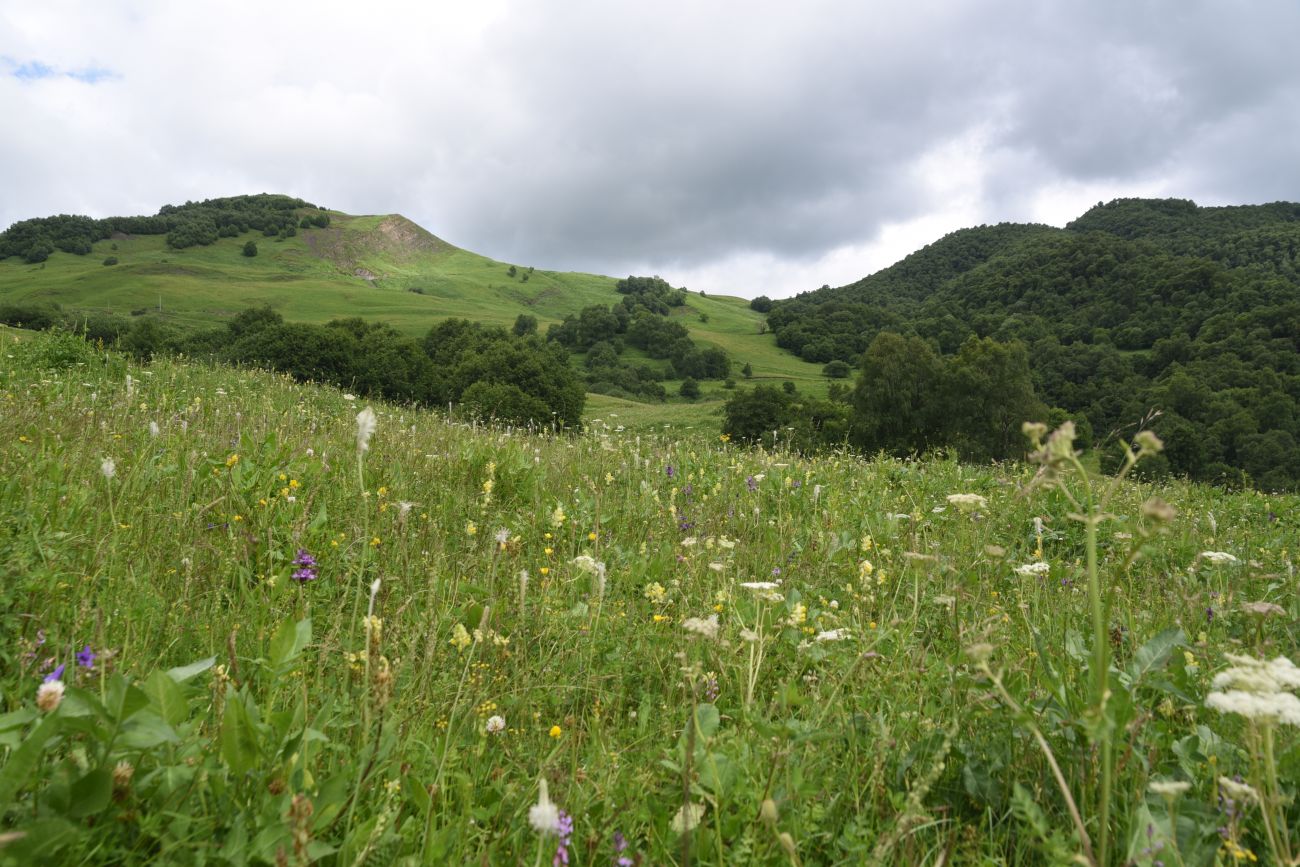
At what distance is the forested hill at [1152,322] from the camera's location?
71.1 m

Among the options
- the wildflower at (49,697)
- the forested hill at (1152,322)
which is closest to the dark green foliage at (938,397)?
the forested hill at (1152,322)

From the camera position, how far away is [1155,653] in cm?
205

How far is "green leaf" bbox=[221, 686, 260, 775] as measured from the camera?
59.9 inches

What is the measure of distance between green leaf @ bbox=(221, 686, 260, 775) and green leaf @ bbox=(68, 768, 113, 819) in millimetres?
220

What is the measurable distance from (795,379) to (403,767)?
375ft

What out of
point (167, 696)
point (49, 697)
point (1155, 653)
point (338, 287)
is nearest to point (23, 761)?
point (49, 697)

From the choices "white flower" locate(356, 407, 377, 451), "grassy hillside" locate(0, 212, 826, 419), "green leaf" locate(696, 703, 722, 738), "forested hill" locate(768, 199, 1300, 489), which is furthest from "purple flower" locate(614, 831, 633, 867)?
"grassy hillside" locate(0, 212, 826, 419)

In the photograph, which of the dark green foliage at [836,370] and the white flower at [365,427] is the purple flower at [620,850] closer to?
the white flower at [365,427]

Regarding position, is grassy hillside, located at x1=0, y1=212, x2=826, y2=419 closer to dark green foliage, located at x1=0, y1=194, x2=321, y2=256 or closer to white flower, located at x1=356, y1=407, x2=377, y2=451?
dark green foliage, located at x1=0, y1=194, x2=321, y2=256

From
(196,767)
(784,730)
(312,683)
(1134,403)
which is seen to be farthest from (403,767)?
(1134,403)

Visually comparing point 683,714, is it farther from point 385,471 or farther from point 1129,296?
point 1129,296

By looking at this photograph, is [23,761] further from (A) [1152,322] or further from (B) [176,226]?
(B) [176,226]

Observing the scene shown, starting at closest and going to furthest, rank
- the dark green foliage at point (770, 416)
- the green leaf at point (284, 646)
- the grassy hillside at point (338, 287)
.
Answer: the green leaf at point (284, 646), the dark green foliage at point (770, 416), the grassy hillside at point (338, 287)

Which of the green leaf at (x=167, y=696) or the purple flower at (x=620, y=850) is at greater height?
the green leaf at (x=167, y=696)
